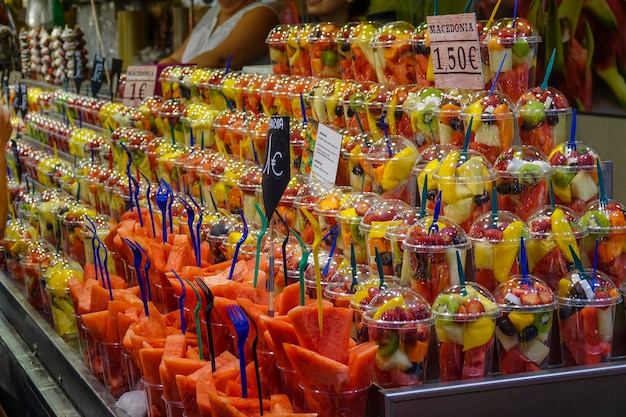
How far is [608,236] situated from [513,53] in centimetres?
47

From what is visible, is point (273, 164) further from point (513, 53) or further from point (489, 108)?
point (513, 53)

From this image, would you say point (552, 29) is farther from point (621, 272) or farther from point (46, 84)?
point (46, 84)

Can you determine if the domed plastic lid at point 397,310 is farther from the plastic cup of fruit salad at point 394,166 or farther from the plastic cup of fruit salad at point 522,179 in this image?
the plastic cup of fruit salad at point 394,166

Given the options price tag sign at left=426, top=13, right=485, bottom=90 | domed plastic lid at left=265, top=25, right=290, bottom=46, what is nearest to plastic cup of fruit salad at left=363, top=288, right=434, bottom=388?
price tag sign at left=426, top=13, right=485, bottom=90

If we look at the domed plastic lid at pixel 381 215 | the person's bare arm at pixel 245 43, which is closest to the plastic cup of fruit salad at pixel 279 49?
the domed plastic lid at pixel 381 215


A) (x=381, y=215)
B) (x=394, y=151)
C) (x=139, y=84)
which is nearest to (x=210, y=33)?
(x=139, y=84)

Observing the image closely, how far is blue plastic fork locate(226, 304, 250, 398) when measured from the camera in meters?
1.54

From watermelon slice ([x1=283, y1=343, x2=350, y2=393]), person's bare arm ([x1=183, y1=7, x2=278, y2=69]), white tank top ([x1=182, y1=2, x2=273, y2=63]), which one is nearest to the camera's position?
watermelon slice ([x1=283, y1=343, x2=350, y2=393])

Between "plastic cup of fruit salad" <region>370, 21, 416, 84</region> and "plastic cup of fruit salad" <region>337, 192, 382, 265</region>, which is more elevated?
"plastic cup of fruit salad" <region>370, 21, 416, 84</region>

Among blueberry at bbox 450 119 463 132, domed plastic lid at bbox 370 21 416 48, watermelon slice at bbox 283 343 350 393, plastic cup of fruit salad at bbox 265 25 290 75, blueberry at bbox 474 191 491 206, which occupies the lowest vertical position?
watermelon slice at bbox 283 343 350 393

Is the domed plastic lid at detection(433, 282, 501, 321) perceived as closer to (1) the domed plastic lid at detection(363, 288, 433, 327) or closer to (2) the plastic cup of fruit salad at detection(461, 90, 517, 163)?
(1) the domed plastic lid at detection(363, 288, 433, 327)

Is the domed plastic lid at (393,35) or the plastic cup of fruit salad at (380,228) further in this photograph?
the domed plastic lid at (393,35)

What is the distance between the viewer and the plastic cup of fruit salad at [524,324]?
1707 mm

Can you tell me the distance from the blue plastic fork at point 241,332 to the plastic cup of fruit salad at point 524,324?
483 mm
